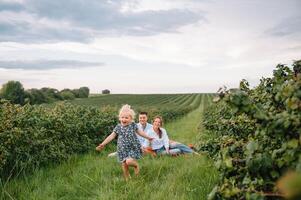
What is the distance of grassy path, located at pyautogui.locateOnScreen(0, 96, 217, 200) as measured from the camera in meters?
5.96

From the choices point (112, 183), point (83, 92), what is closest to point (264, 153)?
point (112, 183)

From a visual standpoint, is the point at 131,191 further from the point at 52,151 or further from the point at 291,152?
the point at 291,152

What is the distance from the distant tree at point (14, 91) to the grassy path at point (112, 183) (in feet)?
210

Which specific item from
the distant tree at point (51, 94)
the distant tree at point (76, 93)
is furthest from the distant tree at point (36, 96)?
the distant tree at point (76, 93)

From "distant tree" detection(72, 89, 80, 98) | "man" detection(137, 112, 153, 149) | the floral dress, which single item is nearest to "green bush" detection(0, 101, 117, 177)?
"man" detection(137, 112, 153, 149)

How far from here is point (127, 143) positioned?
7977 millimetres

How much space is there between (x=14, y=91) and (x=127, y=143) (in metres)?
69.4

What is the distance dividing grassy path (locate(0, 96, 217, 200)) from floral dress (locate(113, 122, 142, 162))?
0.37 metres

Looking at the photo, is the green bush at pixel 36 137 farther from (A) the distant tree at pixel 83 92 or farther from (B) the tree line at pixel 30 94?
(A) the distant tree at pixel 83 92

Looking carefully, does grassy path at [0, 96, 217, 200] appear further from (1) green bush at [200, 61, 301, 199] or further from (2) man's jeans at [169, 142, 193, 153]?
(2) man's jeans at [169, 142, 193, 153]

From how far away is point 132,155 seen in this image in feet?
26.0

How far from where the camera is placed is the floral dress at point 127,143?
792 centimetres

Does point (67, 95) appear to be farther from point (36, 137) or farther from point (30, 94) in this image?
point (36, 137)

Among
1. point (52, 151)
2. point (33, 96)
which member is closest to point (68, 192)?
point (52, 151)
